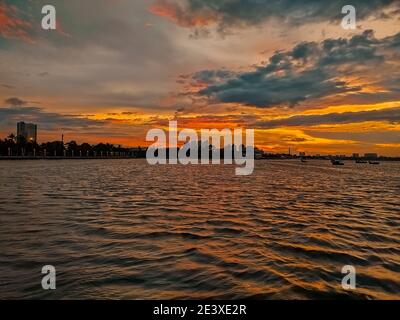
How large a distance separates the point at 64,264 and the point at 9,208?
12982 millimetres

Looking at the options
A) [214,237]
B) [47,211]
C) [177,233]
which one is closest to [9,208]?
[47,211]

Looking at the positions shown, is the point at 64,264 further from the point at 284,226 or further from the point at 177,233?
the point at 284,226

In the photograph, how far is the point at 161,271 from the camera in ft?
32.1

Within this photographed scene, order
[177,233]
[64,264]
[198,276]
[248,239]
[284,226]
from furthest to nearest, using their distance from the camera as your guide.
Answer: [284,226], [177,233], [248,239], [64,264], [198,276]

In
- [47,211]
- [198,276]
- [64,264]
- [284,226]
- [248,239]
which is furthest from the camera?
[47,211]
